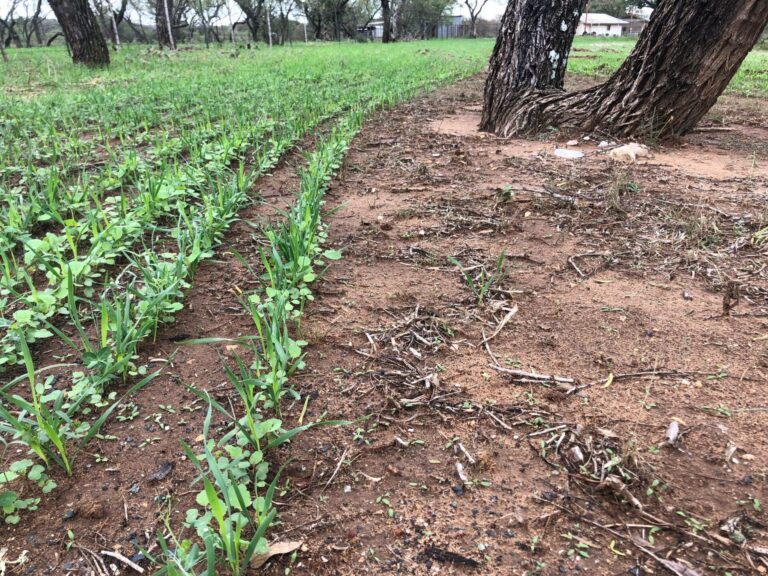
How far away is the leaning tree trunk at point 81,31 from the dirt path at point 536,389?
1002cm

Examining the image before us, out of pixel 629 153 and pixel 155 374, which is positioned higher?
pixel 629 153

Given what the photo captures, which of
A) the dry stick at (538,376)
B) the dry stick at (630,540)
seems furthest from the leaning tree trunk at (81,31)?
the dry stick at (630,540)

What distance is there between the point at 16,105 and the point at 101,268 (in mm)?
4516

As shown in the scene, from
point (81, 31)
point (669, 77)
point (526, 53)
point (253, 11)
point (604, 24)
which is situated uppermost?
point (604, 24)

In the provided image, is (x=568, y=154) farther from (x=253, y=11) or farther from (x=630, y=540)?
(x=253, y=11)

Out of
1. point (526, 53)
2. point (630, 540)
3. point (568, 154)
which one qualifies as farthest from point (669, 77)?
point (630, 540)

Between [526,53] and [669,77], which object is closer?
[669,77]

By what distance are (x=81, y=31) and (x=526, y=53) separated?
371 inches

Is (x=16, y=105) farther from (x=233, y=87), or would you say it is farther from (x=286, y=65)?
(x=286, y=65)

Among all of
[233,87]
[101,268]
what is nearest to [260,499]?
[101,268]

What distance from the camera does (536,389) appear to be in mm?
1498

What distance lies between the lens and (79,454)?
126 centimetres

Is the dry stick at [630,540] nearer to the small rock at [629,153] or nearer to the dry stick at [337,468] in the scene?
the dry stick at [337,468]

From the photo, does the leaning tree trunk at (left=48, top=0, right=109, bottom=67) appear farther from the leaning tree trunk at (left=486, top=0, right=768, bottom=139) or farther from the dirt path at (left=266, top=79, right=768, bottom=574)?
the dirt path at (left=266, top=79, right=768, bottom=574)
